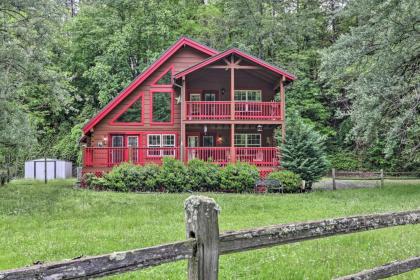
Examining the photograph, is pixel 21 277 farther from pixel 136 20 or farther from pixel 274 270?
pixel 136 20

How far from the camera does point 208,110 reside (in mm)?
23125

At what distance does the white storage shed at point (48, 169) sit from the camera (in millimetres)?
30906

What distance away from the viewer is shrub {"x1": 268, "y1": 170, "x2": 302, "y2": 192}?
1916 cm

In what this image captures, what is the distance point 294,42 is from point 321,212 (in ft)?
86.6

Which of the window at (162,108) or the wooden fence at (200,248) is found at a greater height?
the window at (162,108)

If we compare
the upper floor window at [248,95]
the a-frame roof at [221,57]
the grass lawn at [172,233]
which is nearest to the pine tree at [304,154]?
the a-frame roof at [221,57]

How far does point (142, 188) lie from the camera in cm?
1905

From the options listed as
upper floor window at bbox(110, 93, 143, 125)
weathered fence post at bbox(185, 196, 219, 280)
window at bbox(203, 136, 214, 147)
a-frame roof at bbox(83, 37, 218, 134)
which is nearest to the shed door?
upper floor window at bbox(110, 93, 143, 125)

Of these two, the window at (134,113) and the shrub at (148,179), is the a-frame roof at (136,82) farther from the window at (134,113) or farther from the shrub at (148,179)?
the shrub at (148,179)

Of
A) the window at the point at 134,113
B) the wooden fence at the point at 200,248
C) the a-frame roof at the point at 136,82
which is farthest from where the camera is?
the window at the point at 134,113

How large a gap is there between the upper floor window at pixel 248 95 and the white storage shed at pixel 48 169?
14843 mm

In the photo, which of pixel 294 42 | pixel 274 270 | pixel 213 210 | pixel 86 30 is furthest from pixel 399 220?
pixel 86 30

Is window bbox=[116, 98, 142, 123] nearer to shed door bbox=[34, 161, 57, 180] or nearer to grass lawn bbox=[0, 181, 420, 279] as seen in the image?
shed door bbox=[34, 161, 57, 180]

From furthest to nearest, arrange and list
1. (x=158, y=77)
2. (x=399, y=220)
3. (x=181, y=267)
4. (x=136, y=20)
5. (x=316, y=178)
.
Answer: (x=136, y=20), (x=158, y=77), (x=316, y=178), (x=181, y=267), (x=399, y=220)
